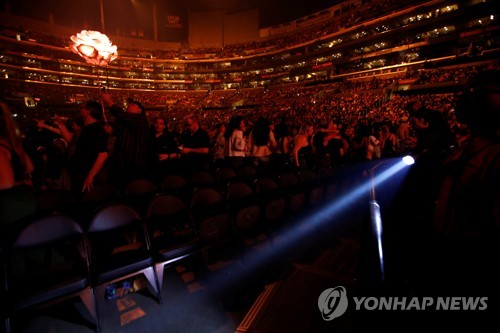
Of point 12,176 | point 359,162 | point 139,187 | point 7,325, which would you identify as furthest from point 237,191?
point 359,162

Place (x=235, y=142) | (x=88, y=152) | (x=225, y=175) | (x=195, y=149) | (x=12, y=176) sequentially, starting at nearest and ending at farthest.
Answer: (x=12, y=176), (x=88, y=152), (x=225, y=175), (x=195, y=149), (x=235, y=142)

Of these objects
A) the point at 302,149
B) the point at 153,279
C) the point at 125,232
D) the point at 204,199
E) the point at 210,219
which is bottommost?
the point at 153,279

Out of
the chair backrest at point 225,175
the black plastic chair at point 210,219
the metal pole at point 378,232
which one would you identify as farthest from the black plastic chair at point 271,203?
the metal pole at point 378,232

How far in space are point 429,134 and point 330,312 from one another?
2494 mm

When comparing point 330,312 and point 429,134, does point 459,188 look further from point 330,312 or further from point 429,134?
point 429,134

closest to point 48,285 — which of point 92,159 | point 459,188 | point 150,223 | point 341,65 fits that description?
point 150,223

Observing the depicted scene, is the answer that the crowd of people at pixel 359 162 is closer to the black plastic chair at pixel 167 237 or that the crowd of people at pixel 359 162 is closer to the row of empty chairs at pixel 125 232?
the row of empty chairs at pixel 125 232

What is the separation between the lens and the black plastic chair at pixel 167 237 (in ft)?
8.36

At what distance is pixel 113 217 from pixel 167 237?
2.06 feet

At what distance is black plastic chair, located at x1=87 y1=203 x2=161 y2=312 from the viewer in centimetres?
221

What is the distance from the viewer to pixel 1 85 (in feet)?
125

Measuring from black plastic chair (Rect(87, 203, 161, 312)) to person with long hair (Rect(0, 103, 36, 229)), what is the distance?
0.56m

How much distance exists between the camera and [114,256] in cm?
246

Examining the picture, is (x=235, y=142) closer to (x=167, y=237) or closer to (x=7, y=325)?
(x=167, y=237)
